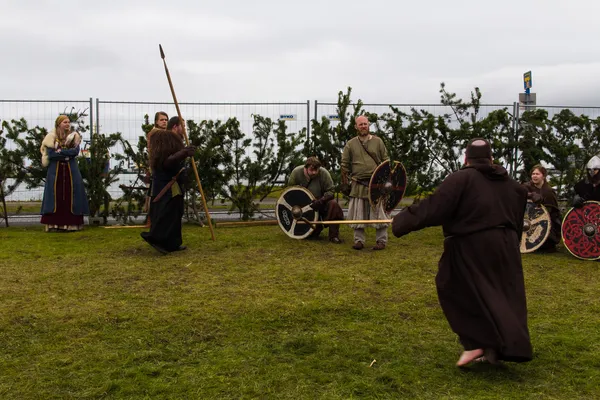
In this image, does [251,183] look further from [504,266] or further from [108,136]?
[504,266]

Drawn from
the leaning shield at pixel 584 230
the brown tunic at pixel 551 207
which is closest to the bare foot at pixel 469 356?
the leaning shield at pixel 584 230

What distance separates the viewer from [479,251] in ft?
13.0

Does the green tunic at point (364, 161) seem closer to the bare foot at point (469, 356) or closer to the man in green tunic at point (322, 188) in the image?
the man in green tunic at point (322, 188)

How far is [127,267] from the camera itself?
7148 millimetres

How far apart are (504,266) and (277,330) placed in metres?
1.84

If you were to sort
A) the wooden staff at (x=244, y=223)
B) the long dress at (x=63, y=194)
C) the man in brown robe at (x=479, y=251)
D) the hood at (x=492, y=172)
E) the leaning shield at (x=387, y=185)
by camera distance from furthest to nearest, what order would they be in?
1. the wooden staff at (x=244, y=223)
2. the long dress at (x=63, y=194)
3. the leaning shield at (x=387, y=185)
4. the hood at (x=492, y=172)
5. the man in brown robe at (x=479, y=251)

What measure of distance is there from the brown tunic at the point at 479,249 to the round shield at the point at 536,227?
4202 mm

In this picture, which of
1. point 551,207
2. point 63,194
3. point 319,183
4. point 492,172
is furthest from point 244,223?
point 492,172

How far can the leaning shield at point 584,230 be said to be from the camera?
293 inches

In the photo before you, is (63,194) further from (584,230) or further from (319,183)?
(584,230)

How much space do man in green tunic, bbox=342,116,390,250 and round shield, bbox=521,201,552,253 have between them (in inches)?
72.7

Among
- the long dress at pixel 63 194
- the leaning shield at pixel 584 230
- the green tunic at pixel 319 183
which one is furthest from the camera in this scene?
the long dress at pixel 63 194

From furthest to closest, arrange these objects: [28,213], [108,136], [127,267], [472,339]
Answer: [28,213] → [108,136] → [127,267] → [472,339]

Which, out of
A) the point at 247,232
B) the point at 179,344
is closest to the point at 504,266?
the point at 179,344
